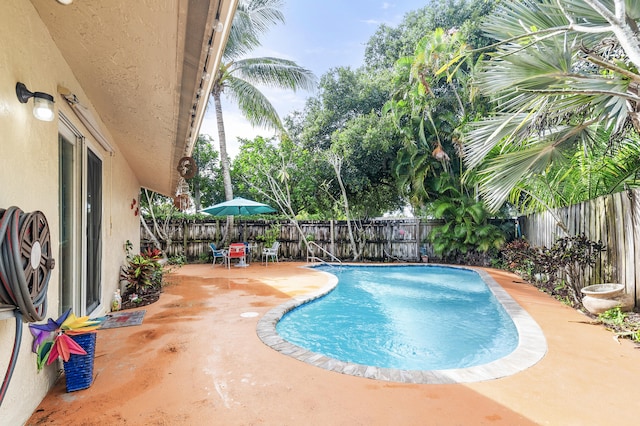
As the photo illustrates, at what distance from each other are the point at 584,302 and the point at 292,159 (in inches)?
426

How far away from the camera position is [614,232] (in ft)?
15.1

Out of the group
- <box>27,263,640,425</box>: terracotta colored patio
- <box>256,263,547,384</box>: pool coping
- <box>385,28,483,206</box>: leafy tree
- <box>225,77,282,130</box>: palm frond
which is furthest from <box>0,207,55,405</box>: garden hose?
<box>385,28,483,206</box>: leafy tree

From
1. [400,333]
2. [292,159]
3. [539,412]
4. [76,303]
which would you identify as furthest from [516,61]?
[292,159]

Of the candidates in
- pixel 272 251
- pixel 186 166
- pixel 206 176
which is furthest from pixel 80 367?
pixel 206 176

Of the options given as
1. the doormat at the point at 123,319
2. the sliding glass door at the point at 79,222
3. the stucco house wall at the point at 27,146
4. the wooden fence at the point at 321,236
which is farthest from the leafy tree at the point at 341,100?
the stucco house wall at the point at 27,146

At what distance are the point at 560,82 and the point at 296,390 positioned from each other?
4.26m

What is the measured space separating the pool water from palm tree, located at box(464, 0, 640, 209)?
6.38 ft

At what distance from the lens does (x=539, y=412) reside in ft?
7.58

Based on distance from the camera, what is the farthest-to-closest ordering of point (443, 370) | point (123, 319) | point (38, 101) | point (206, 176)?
point (206, 176) < point (123, 319) < point (443, 370) < point (38, 101)

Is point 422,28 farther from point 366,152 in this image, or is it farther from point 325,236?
point 325,236

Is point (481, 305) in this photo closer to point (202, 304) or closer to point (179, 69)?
point (202, 304)

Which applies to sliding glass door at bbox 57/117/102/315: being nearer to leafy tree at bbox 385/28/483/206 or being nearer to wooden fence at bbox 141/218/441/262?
wooden fence at bbox 141/218/441/262

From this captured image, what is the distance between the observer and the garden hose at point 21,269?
5.31 ft

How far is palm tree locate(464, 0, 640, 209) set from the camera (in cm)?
321
